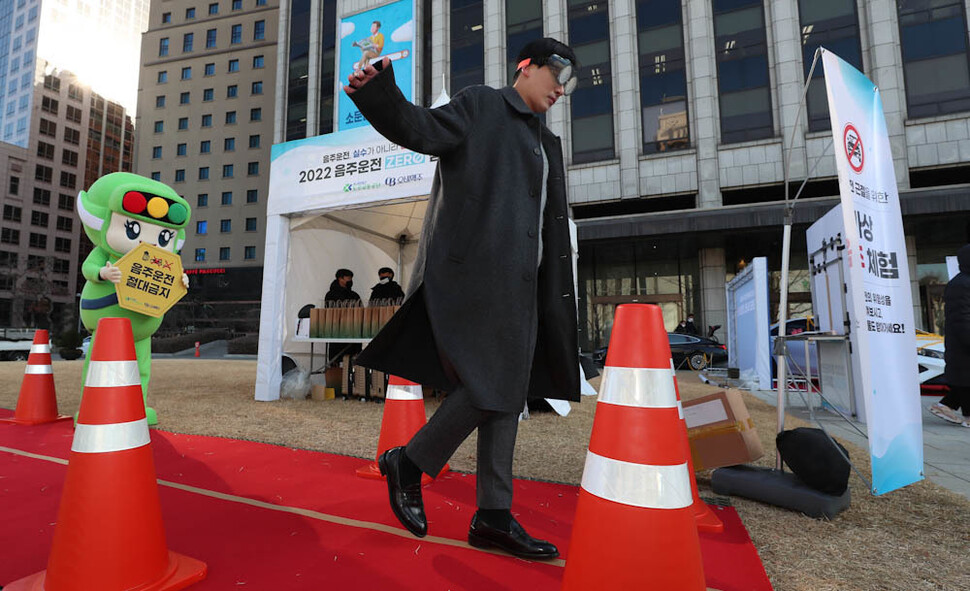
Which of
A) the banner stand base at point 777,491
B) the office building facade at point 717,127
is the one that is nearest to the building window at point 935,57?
the office building facade at point 717,127

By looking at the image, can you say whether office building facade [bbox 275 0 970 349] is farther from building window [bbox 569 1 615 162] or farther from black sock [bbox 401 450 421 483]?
black sock [bbox 401 450 421 483]

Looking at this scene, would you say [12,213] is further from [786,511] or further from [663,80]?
[786,511]

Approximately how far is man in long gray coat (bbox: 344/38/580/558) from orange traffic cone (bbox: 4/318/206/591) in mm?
722

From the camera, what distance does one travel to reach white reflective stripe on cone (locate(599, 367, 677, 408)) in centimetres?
129

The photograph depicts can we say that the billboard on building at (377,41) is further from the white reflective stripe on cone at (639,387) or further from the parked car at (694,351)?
the white reflective stripe on cone at (639,387)

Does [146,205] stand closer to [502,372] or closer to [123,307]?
[123,307]

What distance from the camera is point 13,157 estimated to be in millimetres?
51094

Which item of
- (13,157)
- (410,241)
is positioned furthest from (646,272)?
(13,157)

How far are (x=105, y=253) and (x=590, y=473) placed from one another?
15.9 ft

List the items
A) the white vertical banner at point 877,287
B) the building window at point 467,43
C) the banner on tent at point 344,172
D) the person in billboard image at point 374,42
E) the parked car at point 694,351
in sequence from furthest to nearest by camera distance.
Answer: the person in billboard image at point 374,42 < the building window at point 467,43 < the parked car at point 694,351 < the banner on tent at point 344,172 < the white vertical banner at point 877,287

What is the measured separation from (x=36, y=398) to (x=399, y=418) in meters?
3.74

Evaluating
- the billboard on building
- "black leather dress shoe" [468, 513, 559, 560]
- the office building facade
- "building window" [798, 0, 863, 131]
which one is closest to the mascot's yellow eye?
"black leather dress shoe" [468, 513, 559, 560]

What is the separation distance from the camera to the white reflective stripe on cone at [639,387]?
129cm

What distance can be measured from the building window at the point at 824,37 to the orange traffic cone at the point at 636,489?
63.6 feet
